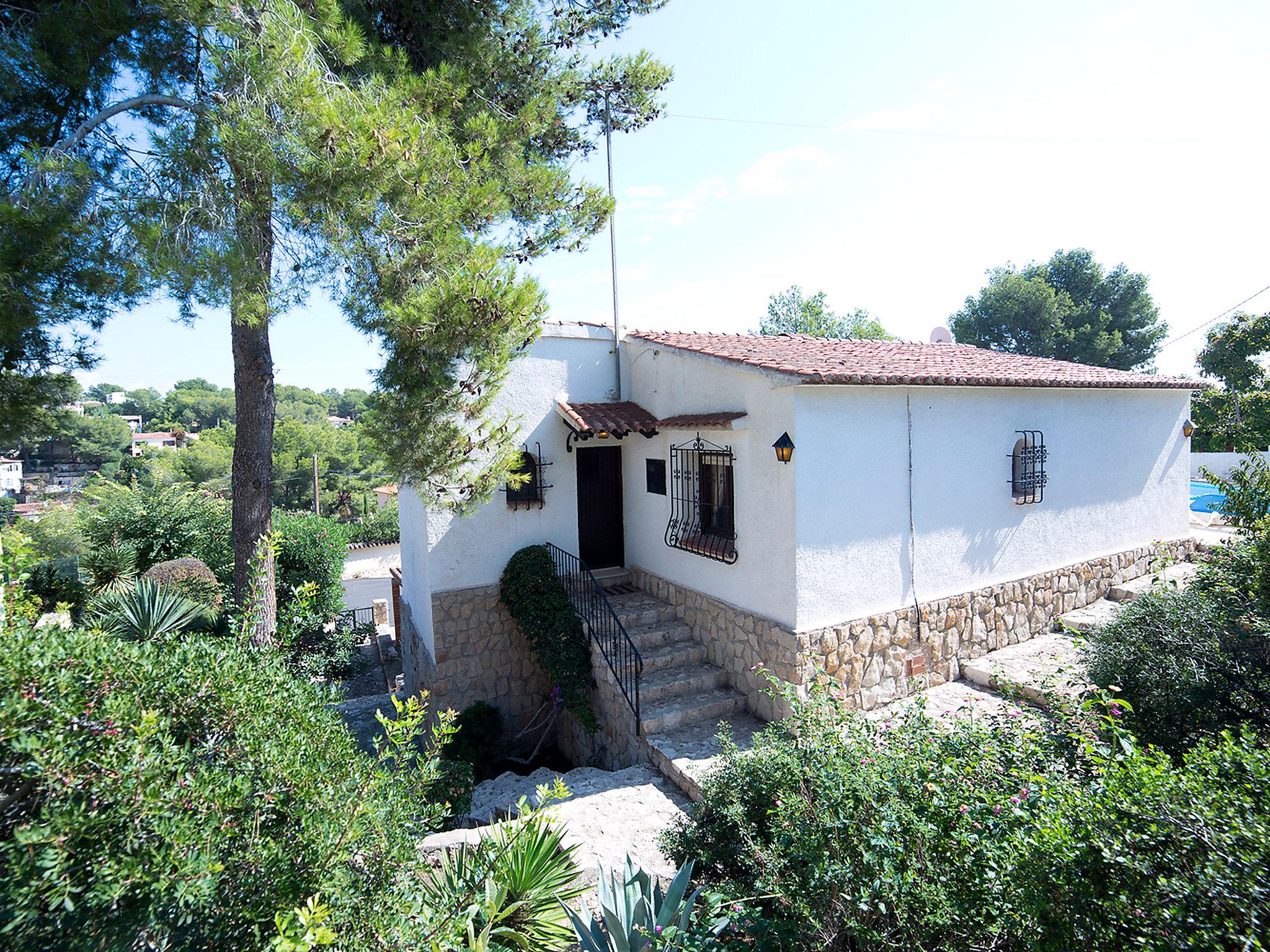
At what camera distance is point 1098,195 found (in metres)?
11.8

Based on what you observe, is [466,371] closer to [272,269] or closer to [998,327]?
[272,269]

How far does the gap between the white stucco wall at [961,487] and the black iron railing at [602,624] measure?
233 centimetres

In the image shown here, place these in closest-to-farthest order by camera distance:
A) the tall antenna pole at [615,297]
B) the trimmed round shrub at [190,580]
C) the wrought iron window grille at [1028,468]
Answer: the wrought iron window grille at [1028,468]
the tall antenna pole at [615,297]
the trimmed round shrub at [190,580]

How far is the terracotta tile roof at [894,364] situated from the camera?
7254 millimetres

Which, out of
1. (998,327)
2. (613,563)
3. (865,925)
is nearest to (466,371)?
(613,563)

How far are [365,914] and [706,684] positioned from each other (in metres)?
6.00

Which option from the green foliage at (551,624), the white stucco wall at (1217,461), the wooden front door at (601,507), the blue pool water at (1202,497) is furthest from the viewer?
the white stucco wall at (1217,461)

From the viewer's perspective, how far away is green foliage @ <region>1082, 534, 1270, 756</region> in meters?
4.50

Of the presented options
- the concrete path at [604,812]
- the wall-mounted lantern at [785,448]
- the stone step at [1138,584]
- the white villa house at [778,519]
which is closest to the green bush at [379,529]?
the white villa house at [778,519]

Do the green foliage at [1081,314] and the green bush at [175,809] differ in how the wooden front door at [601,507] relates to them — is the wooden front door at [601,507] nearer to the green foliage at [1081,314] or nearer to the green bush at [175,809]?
the green bush at [175,809]

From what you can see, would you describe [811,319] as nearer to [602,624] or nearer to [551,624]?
[602,624]

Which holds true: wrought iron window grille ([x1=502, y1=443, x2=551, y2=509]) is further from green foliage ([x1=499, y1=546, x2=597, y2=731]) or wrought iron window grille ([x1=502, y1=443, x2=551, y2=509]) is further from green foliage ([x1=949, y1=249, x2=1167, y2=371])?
green foliage ([x1=949, y1=249, x2=1167, y2=371])

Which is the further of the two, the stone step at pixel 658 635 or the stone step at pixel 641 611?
the stone step at pixel 641 611

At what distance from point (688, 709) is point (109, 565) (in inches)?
Result: 482
